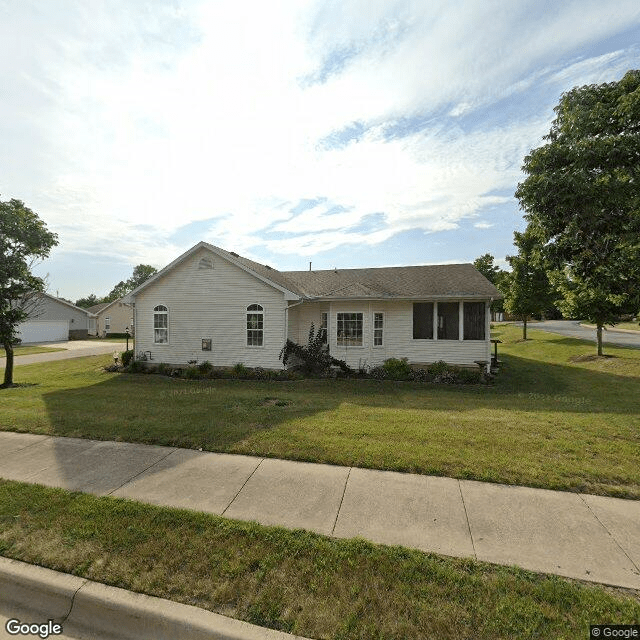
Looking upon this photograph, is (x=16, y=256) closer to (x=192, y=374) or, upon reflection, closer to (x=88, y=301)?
(x=192, y=374)

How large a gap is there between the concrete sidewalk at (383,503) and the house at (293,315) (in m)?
9.74

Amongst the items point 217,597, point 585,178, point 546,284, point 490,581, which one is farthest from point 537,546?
point 546,284

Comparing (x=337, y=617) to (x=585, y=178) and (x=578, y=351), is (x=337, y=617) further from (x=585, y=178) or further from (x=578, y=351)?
(x=578, y=351)

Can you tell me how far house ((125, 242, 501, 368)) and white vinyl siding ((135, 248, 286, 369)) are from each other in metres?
0.05

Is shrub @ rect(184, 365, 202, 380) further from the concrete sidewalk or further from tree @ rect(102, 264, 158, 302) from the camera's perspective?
tree @ rect(102, 264, 158, 302)

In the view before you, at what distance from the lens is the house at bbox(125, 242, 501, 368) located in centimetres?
1467

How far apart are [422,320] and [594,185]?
8926 millimetres

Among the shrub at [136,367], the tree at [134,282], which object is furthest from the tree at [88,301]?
the shrub at [136,367]

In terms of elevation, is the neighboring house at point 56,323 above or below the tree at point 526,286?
below

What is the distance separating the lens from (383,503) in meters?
4.33

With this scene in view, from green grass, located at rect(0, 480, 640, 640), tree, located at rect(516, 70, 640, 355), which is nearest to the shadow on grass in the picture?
green grass, located at rect(0, 480, 640, 640)

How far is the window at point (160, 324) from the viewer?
16.7 meters

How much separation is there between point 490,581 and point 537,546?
→ 0.86 metres

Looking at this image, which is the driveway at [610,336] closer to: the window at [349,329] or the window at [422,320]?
the window at [422,320]
